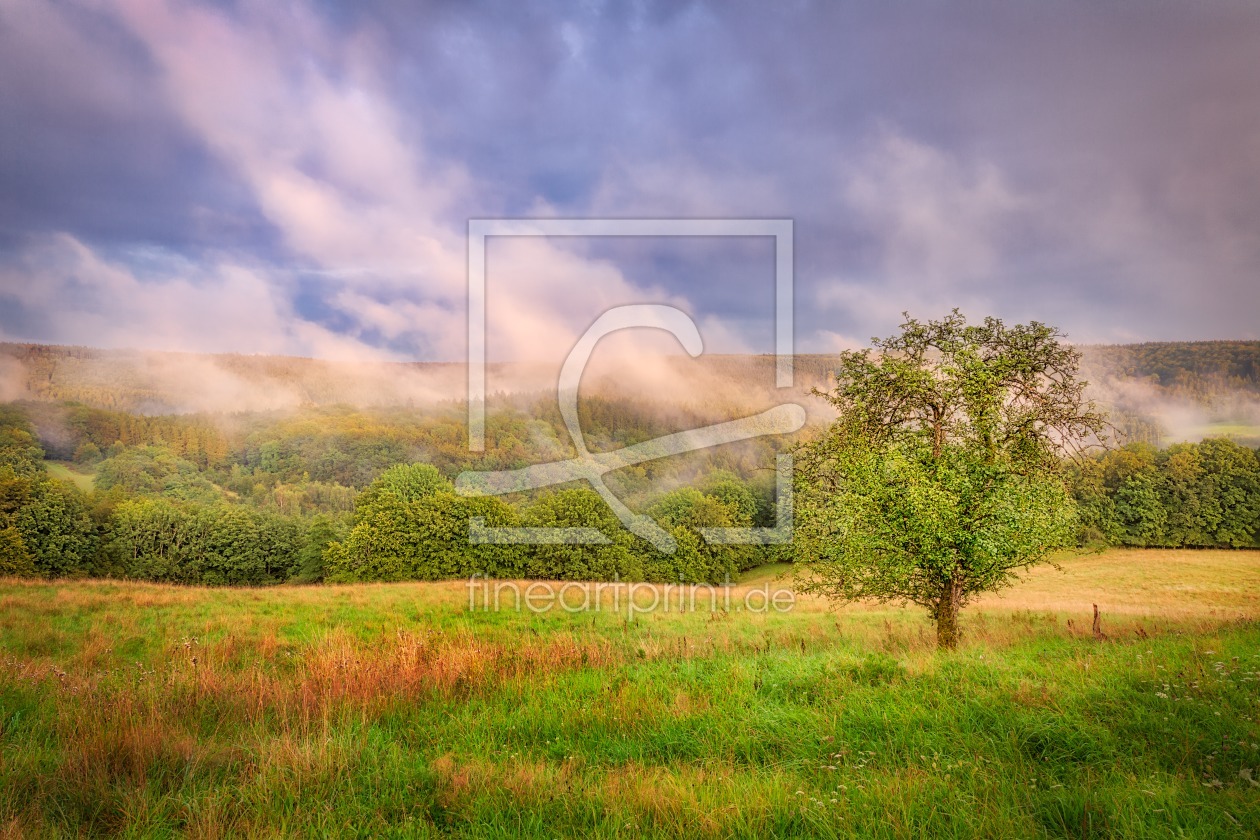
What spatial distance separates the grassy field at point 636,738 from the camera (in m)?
4.26

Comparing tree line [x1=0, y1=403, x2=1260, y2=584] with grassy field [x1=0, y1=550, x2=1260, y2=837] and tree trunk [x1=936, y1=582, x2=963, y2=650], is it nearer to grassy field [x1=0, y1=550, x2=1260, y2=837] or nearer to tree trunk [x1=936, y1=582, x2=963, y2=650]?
tree trunk [x1=936, y1=582, x2=963, y2=650]

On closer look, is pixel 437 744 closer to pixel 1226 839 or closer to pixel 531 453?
pixel 1226 839

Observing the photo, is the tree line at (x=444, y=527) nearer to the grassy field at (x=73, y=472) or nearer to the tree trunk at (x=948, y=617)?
the grassy field at (x=73, y=472)

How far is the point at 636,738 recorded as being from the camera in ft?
20.7

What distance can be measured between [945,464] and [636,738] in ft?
26.3

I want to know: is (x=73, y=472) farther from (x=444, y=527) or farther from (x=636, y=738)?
(x=636, y=738)

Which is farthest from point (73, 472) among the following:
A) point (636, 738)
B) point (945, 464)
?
point (945, 464)

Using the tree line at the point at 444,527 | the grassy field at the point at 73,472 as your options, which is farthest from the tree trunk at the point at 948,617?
the grassy field at the point at 73,472

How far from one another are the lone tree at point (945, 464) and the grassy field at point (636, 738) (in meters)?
1.53

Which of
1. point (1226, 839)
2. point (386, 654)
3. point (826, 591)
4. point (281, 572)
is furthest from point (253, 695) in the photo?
point (281, 572)

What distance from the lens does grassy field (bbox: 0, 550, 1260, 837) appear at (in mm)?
4258

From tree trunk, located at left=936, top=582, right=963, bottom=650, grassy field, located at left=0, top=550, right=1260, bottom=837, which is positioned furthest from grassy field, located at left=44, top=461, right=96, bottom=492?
tree trunk, located at left=936, top=582, right=963, bottom=650

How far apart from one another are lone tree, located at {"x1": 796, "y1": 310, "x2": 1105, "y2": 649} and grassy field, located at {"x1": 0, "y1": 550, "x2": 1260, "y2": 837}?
Answer: 1535 millimetres

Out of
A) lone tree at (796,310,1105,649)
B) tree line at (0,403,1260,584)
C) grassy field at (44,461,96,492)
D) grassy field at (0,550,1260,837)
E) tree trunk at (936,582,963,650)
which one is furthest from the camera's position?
grassy field at (44,461,96,492)
